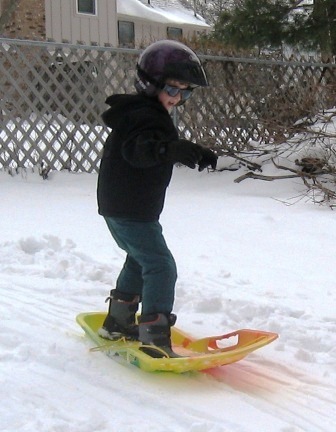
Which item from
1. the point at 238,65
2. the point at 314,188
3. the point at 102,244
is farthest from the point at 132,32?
the point at 102,244

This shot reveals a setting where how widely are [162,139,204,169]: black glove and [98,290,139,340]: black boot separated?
0.87 meters

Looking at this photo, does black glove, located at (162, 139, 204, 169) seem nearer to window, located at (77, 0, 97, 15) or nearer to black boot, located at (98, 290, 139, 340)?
black boot, located at (98, 290, 139, 340)

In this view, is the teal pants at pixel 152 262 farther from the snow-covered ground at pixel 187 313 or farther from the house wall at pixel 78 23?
the house wall at pixel 78 23

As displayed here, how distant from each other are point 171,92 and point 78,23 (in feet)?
56.0

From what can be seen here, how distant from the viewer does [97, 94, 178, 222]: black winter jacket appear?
2.90m

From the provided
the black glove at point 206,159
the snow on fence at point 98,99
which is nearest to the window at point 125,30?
the snow on fence at point 98,99

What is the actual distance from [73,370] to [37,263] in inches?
72.9

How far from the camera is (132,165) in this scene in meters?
2.93

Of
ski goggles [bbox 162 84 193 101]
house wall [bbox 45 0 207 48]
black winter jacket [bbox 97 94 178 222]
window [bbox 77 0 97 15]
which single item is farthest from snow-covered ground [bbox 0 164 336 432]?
window [bbox 77 0 97 15]

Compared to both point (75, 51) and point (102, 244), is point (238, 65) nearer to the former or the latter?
point (75, 51)

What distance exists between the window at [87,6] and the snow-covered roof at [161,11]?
2285 mm

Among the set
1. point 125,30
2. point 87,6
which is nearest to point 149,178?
point 87,6

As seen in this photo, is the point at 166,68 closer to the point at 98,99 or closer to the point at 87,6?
the point at 98,99

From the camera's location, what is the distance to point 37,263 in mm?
4664
